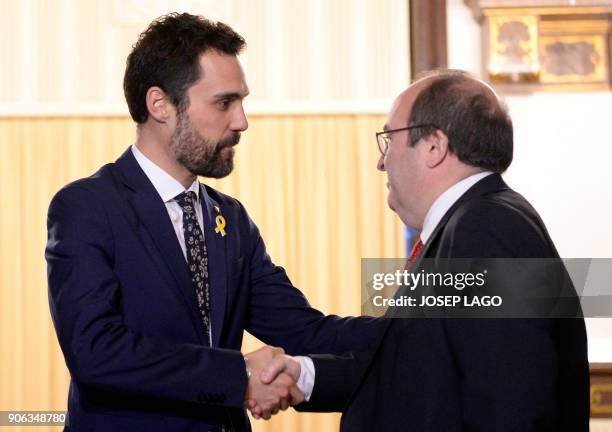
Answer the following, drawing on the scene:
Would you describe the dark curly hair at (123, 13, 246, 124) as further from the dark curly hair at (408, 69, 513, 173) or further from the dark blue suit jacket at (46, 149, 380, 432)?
the dark curly hair at (408, 69, 513, 173)

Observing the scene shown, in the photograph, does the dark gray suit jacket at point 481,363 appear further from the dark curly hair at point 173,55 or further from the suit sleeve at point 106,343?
the dark curly hair at point 173,55

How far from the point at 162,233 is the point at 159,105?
0.40m

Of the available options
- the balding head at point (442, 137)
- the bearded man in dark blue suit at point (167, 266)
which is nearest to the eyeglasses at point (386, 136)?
the balding head at point (442, 137)

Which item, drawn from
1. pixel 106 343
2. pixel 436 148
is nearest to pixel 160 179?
pixel 106 343

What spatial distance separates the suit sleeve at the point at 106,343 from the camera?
205cm

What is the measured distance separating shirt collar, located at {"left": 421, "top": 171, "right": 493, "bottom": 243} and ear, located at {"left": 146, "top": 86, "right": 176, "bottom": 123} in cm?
79

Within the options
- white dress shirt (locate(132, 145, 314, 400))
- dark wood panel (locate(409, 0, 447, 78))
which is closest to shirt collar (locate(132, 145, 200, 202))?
white dress shirt (locate(132, 145, 314, 400))

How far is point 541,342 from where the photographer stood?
172cm

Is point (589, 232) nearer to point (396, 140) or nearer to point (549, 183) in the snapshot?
point (549, 183)

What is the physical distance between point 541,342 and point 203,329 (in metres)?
0.88

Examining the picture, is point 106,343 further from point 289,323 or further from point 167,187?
point 289,323

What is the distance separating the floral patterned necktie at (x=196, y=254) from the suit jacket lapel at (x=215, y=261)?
0.02 meters

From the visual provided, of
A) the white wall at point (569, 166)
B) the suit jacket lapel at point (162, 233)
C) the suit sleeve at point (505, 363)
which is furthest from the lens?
the white wall at point (569, 166)

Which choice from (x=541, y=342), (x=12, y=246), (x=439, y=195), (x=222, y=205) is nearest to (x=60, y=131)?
(x=12, y=246)
